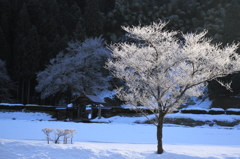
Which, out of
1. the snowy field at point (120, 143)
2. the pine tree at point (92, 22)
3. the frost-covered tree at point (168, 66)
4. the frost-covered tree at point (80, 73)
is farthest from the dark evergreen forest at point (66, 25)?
the frost-covered tree at point (168, 66)

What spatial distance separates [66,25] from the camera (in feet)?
184

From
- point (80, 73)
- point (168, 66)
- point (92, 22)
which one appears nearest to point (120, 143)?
point (168, 66)

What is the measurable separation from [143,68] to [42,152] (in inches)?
223

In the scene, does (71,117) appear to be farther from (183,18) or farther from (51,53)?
(183,18)

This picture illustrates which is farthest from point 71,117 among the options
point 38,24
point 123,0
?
point 123,0

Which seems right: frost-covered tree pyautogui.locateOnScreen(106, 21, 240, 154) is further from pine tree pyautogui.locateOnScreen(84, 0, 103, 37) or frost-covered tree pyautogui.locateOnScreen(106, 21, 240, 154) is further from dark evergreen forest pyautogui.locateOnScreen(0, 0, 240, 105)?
pine tree pyautogui.locateOnScreen(84, 0, 103, 37)

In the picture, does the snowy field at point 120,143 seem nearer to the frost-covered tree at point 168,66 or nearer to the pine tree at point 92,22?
the frost-covered tree at point 168,66

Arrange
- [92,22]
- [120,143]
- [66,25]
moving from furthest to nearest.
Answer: [66,25] < [92,22] < [120,143]

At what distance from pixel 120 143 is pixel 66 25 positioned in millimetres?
45161

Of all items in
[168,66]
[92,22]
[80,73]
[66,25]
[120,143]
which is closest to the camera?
[168,66]

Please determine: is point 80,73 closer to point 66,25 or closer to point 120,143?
point 120,143

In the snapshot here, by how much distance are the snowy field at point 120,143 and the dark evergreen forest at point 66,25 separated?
42.1 ft

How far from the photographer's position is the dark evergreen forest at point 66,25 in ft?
130

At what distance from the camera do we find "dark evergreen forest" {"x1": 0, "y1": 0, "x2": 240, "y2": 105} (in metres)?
39.7
